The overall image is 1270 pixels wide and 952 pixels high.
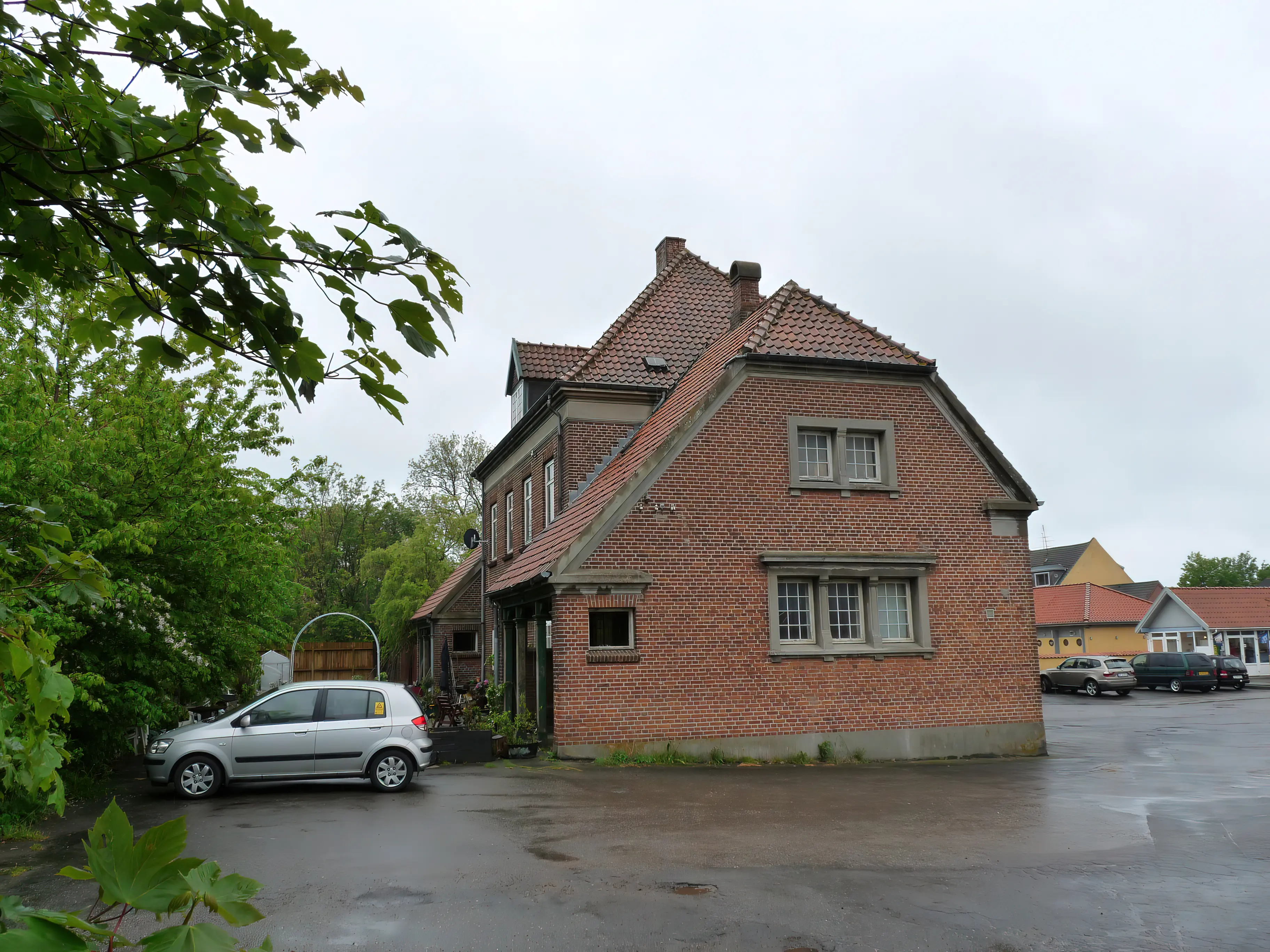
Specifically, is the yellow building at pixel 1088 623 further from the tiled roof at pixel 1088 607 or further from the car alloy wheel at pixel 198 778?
the car alloy wheel at pixel 198 778

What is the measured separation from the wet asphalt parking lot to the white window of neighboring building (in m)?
10.8

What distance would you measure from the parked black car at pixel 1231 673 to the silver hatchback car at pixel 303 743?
40.7 metres

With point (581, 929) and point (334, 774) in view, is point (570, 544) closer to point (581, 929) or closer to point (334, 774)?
point (334, 774)

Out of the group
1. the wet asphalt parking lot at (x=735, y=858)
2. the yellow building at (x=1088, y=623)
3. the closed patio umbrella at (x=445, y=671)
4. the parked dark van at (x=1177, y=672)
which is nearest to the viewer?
the wet asphalt parking lot at (x=735, y=858)

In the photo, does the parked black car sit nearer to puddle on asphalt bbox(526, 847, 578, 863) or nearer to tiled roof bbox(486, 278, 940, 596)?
tiled roof bbox(486, 278, 940, 596)

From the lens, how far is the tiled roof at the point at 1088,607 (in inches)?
2138

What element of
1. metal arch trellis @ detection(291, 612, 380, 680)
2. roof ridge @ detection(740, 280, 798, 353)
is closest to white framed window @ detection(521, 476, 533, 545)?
metal arch trellis @ detection(291, 612, 380, 680)

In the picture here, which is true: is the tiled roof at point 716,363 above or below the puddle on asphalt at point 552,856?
above

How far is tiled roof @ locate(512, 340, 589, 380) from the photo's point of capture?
82.6 feet

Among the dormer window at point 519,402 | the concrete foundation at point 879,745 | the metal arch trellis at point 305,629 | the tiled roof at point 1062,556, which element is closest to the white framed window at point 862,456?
the concrete foundation at point 879,745

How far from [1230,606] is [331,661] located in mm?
47487

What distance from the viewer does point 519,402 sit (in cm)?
2594

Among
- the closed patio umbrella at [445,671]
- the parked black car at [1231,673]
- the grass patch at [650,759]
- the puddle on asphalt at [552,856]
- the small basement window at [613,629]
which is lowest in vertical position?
the parked black car at [1231,673]

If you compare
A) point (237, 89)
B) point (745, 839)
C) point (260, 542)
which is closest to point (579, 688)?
point (260, 542)
